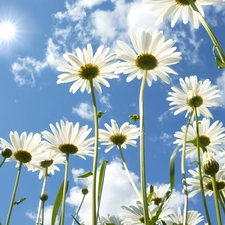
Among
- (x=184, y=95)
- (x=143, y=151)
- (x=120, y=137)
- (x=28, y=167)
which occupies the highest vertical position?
(x=184, y=95)

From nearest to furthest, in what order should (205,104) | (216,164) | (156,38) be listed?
(216,164)
(156,38)
(205,104)

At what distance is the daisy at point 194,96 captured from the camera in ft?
11.0

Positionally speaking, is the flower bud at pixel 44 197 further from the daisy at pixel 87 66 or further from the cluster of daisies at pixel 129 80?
the daisy at pixel 87 66

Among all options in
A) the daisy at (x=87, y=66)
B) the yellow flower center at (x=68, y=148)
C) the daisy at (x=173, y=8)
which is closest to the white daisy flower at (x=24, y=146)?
the yellow flower center at (x=68, y=148)

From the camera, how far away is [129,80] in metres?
2.98

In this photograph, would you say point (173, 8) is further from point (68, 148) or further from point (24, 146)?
point (24, 146)

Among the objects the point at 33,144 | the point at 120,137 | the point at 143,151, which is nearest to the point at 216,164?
the point at 143,151

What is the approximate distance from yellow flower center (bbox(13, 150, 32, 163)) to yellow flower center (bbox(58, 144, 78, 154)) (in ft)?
1.67

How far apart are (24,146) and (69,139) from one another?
595mm

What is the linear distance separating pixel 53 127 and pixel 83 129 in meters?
0.23

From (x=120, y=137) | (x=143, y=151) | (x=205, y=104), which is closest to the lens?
(x=143, y=151)

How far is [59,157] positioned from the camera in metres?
3.68

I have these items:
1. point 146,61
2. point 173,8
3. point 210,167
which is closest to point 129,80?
point 146,61

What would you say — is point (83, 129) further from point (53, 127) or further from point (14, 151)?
point (14, 151)
